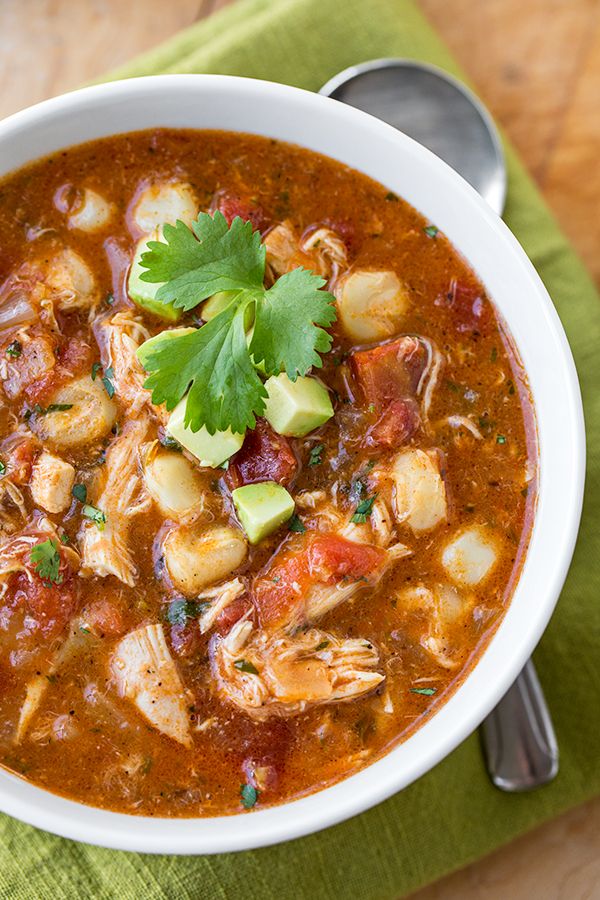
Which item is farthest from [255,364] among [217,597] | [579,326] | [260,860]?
[260,860]

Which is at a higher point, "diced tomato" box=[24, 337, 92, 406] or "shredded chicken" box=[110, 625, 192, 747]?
"diced tomato" box=[24, 337, 92, 406]

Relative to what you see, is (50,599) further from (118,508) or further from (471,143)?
(471,143)

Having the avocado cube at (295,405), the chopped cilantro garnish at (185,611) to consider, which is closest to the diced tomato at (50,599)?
the chopped cilantro garnish at (185,611)

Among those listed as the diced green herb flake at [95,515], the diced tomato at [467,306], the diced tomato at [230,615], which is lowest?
the diced tomato at [230,615]

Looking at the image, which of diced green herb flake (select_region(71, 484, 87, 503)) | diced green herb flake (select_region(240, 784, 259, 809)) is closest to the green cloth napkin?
diced green herb flake (select_region(240, 784, 259, 809))

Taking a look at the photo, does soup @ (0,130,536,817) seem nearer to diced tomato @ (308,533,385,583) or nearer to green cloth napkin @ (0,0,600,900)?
diced tomato @ (308,533,385,583)

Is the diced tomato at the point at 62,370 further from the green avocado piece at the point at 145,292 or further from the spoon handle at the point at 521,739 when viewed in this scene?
the spoon handle at the point at 521,739
